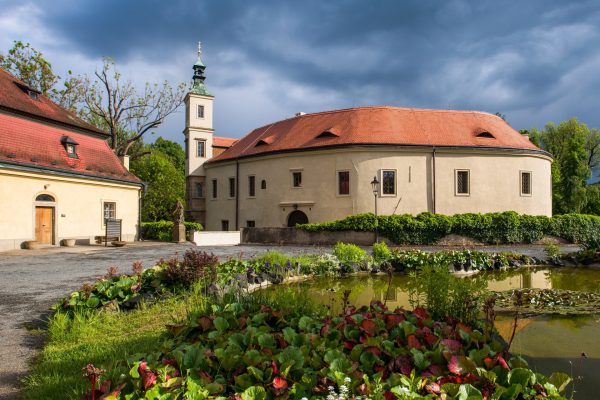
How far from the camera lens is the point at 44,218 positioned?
21.1 meters

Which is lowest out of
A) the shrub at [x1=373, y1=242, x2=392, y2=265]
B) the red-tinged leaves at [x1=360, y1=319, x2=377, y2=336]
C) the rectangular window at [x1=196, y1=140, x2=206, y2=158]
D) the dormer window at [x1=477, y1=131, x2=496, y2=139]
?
the shrub at [x1=373, y1=242, x2=392, y2=265]

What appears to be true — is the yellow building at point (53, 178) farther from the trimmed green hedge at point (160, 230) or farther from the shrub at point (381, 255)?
the shrub at point (381, 255)

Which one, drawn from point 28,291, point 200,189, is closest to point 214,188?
point 200,189

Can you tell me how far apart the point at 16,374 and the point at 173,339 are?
6.04ft

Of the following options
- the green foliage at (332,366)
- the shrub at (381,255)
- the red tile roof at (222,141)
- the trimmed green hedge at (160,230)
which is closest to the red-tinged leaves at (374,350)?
the green foliage at (332,366)

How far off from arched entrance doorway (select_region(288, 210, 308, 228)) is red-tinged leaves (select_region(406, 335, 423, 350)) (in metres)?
24.9

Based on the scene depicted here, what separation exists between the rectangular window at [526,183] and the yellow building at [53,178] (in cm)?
2647

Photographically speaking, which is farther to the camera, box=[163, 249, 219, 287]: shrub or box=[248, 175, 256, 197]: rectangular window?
box=[248, 175, 256, 197]: rectangular window

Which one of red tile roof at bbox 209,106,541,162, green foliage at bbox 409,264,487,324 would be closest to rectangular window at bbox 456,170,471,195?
red tile roof at bbox 209,106,541,162

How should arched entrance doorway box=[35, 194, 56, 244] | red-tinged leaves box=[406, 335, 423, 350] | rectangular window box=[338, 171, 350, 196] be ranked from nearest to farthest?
red-tinged leaves box=[406, 335, 423, 350]
arched entrance doorway box=[35, 194, 56, 244]
rectangular window box=[338, 171, 350, 196]

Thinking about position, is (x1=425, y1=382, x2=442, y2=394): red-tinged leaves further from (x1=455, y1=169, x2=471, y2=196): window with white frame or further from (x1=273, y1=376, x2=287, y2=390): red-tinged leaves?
(x1=455, y1=169, x2=471, y2=196): window with white frame

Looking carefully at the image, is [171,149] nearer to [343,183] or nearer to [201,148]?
[201,148]

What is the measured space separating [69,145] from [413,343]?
2527 cm

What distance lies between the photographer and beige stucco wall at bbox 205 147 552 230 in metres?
26.9
